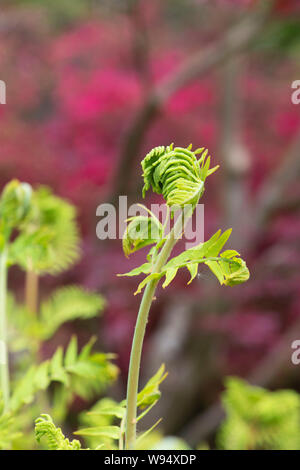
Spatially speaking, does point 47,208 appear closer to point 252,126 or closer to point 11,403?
point 11,403

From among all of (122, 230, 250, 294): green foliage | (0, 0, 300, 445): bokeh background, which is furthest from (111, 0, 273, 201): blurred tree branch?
(122, 230, 250, 294): green foliage

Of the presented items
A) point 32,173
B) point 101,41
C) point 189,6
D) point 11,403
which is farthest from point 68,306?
point 189,6

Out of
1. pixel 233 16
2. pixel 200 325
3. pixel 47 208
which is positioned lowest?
pixel 47 208

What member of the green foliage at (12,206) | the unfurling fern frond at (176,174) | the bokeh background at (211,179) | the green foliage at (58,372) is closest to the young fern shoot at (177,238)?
the unfurling fern frond at (176,174)

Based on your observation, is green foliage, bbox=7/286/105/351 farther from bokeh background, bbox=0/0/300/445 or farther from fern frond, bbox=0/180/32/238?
bokeh background, bbox=0/0/300/445

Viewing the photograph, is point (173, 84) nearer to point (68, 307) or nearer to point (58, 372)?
point (68, 307)

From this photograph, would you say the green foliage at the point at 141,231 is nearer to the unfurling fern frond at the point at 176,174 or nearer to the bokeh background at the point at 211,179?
the unfurling fern frond at the point at 176,174
